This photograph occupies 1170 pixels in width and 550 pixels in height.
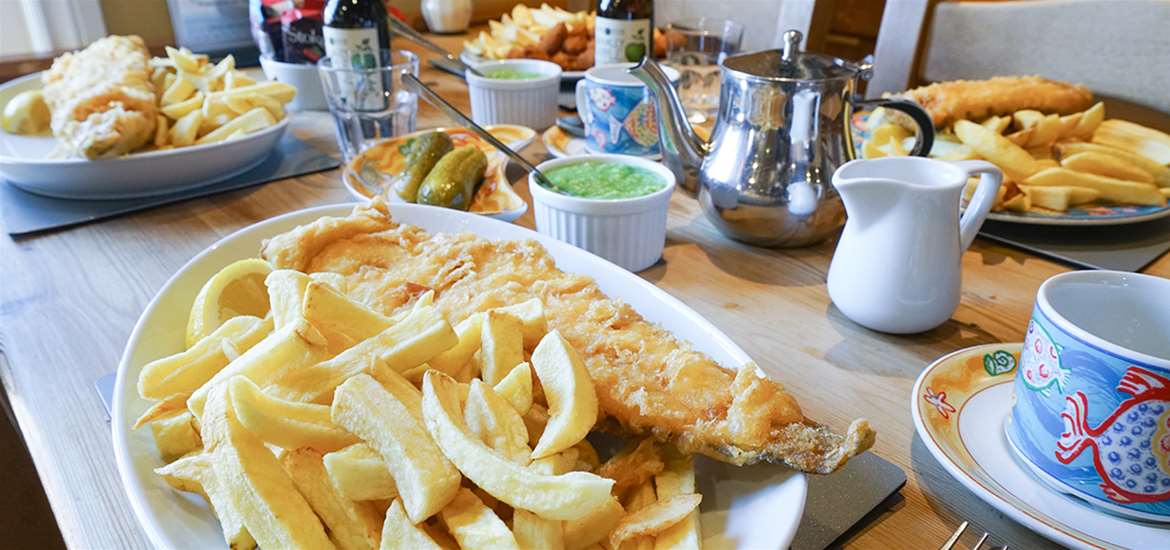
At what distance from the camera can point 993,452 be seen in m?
0.99

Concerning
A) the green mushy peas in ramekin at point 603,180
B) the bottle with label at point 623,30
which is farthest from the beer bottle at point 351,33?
the green mushy peas in ramekin at point 603,180

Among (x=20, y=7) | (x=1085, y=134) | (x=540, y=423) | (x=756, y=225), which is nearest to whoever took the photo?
(x=540, y=423)

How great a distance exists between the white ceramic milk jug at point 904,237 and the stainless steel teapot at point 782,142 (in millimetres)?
210

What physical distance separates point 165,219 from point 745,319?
139cm

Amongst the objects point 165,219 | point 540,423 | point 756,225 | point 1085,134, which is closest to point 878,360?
point 756,225

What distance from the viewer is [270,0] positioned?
268cm

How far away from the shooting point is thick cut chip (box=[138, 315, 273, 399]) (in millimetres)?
956

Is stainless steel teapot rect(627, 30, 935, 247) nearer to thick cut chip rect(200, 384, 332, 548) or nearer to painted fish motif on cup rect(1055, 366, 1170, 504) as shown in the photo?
painted fish motif on cup rect(1055, 366, 1170, 504)

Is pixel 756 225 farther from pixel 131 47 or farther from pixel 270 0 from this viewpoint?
pixel 131 47

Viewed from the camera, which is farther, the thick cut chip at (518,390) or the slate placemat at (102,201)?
the slate placemat at (102,201)

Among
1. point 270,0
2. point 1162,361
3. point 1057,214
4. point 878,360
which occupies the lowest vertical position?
point 878,360

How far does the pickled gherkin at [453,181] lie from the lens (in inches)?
67.5

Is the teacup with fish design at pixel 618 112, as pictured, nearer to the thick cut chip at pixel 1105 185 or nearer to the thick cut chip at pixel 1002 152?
the thick cut chip at pixel 1002 152

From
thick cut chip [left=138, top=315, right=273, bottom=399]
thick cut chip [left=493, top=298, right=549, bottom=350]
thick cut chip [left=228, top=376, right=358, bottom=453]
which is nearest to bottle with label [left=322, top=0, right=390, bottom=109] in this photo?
thick cut chip [left=138, top=315, right=273, bottom=399]
